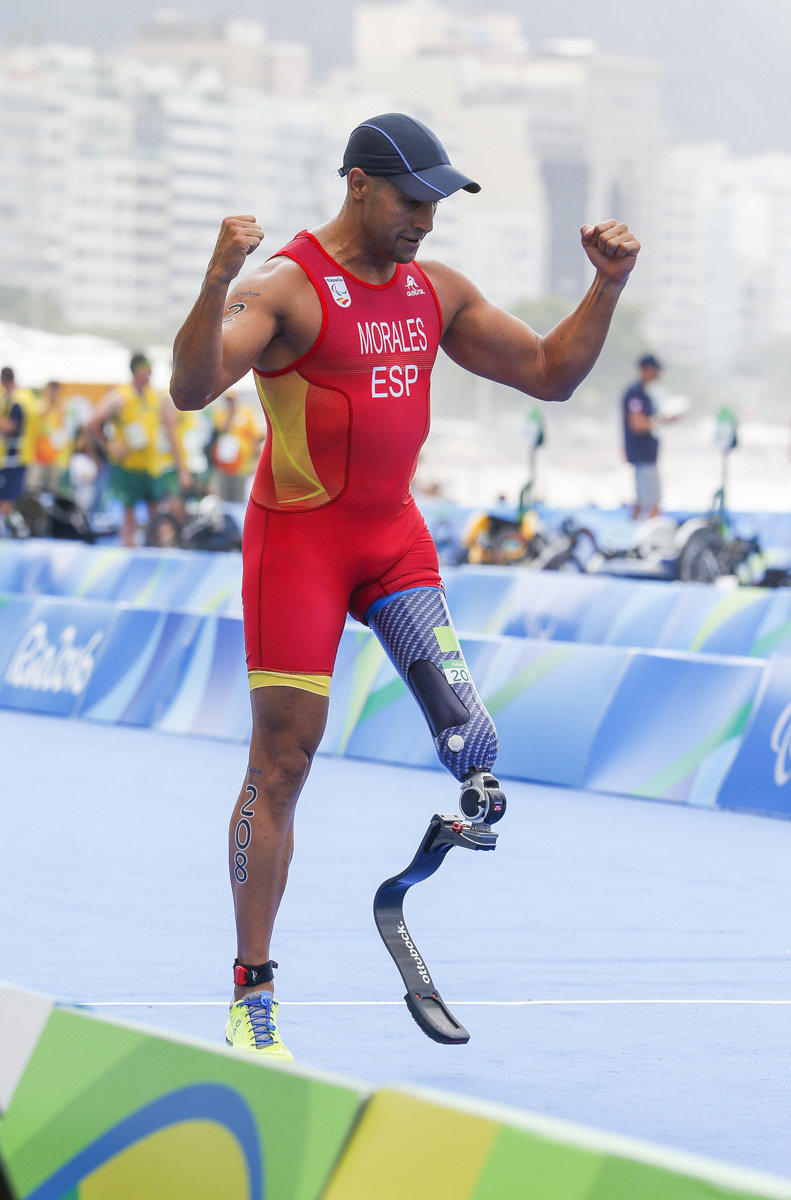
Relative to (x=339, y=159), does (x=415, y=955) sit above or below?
above

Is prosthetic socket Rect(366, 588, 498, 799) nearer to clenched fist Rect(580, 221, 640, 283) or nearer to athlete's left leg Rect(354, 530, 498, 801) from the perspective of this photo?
athlete's left leg Rect(354, 530, 498, 801)

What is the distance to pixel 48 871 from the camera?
6727 millimetres

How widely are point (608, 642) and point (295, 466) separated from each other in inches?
298

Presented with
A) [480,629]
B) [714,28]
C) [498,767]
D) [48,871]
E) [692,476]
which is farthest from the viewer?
[714,28]

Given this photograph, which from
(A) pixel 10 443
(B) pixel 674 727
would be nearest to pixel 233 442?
(A) pixel 10 443

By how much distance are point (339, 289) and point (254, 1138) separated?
2.16 metres

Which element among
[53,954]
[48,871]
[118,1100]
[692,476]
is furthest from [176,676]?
[692,476]

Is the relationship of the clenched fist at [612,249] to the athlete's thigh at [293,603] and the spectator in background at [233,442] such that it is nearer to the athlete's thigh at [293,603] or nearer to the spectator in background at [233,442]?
the athlete's thigh at [293,603]

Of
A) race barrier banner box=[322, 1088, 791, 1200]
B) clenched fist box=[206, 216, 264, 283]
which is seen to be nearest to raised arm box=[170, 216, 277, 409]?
clenched fist box=[206, 216, 264, 283]

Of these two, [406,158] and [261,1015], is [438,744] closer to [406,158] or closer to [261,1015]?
[261,1015]

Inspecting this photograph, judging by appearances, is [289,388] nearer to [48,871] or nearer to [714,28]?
[48,871]

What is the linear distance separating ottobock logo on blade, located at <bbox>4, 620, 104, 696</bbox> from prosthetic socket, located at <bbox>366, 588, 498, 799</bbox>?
294 inches

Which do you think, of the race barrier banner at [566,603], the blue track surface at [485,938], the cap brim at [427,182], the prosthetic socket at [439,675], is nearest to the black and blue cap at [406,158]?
the cap brim at [427,182]

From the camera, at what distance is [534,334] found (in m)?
4.54
